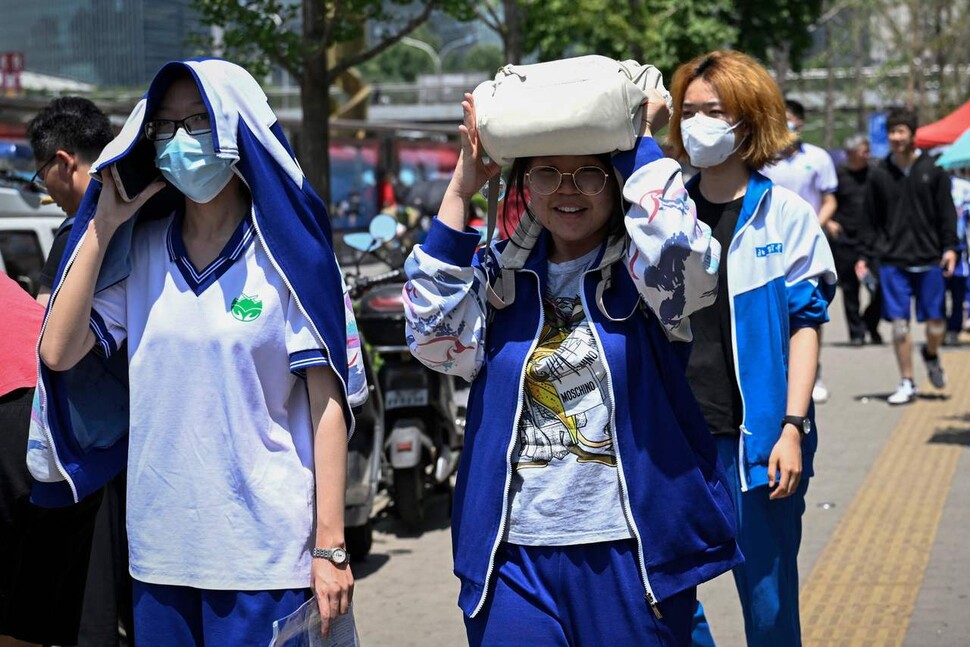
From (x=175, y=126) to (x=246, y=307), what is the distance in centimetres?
43

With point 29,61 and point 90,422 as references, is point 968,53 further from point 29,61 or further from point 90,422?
point 90,422

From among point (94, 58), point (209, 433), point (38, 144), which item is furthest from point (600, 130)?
point (94, 58)

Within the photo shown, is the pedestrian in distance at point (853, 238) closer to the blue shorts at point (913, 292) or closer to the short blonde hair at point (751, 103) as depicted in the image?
the blue shorts at point (913, 292)

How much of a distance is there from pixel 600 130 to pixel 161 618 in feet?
4.57

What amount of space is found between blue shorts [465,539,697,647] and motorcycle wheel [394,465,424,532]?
436cm

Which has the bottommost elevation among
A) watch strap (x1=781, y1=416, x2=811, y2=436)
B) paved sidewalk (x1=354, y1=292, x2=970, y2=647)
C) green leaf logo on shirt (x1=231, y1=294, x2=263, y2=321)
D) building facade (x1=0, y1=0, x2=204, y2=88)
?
paved sidewalk (x1=354, y1=292, x2=970, y2=647)

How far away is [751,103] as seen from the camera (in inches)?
165

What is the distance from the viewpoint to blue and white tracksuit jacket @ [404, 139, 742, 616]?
3088mm

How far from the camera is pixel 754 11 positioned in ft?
114

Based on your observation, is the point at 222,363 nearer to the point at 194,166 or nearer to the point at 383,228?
the point at 194,166

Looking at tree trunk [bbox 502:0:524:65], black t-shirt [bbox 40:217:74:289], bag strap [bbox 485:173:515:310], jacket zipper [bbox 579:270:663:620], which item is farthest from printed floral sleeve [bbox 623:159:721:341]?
tree trunk [bbox 502:0:524:65]

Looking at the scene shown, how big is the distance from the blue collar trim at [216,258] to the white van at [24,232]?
15.0ft

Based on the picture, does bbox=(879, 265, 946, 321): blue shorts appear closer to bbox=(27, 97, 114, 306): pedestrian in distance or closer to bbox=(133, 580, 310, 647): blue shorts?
bbox=(27, 97, 114, 306): pedestrian in distance

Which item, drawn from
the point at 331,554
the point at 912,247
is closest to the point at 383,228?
the point at 331,554
